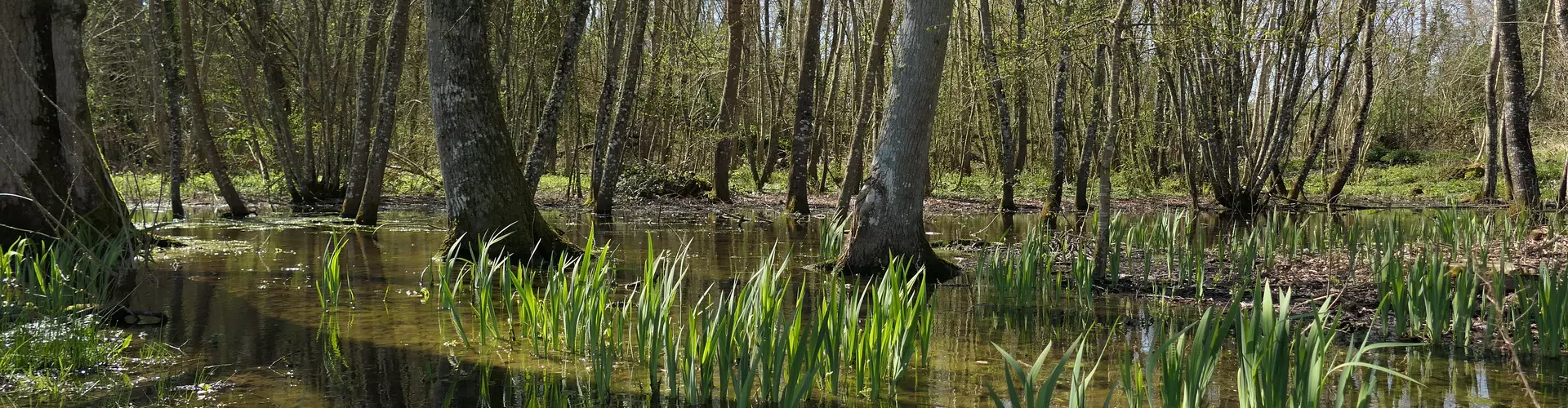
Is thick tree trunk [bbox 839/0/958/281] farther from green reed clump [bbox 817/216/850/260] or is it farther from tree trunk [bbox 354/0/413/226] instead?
tree trunk [bbox 354/0/413/226]

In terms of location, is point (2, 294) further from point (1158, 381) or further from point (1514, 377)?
point (1514, 377)

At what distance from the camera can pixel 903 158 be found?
7.57 meters

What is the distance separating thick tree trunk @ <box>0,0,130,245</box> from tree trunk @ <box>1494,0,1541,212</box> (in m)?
13.0

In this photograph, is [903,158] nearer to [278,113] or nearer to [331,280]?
[331,280]

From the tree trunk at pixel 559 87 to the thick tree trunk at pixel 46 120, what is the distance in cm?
416

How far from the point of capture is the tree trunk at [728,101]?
16422 millimetres

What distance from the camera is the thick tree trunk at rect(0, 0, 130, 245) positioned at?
23.0 feet

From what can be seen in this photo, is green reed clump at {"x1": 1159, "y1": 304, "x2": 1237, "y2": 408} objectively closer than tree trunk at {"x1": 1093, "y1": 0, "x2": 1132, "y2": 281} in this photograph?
Yes

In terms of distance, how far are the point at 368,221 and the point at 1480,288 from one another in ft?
36.3

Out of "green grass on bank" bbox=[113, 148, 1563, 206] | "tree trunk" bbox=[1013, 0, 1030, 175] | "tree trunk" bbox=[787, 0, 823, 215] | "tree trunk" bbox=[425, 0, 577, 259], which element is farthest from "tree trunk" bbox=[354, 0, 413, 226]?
"tree trunk" bbox=[1013, 0, 1030, 175]

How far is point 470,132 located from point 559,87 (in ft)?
10.7

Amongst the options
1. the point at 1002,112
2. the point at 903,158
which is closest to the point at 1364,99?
the point at 1002,112

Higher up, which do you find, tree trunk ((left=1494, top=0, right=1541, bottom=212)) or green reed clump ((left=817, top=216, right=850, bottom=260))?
tree trunk ((left=1494, top=0, right=1541, bottom=212))

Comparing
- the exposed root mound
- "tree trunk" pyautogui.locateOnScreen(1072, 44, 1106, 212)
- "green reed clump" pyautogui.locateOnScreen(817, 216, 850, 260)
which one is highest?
"tree trunk" pyautogui.locateOnScreen(1072, 44, 1106, 212)
